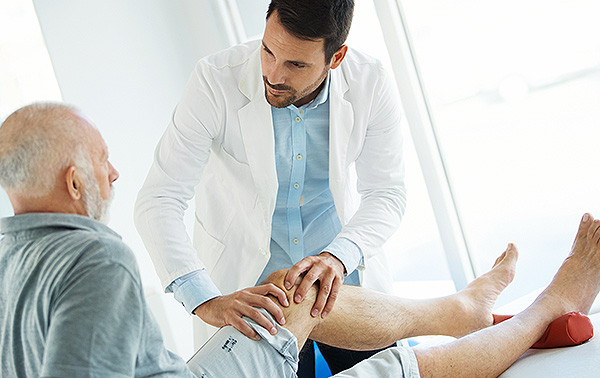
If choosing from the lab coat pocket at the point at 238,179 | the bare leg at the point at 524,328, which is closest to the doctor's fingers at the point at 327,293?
the bare leg at the point at 524,328

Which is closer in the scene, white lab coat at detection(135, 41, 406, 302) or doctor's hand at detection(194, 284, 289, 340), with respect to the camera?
doctor's hand at detection(194, 284, 289, 340)

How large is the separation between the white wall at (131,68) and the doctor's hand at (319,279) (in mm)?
1425

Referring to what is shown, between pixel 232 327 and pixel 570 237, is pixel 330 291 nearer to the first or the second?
pixel 232 327

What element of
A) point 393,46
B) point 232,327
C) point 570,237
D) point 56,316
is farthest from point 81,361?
point 570,237

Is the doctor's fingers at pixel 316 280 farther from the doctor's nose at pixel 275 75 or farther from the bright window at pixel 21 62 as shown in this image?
the bright window at pixel 21 62

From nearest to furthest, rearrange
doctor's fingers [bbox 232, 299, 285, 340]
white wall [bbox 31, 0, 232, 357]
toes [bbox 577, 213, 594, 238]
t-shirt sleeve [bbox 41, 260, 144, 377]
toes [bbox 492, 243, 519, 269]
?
t-shirt sleeve [bbox 41, 260, 144, 377] → doctor's fingers [bbox 232, 299, 285, 340] → toes [bbox 577, 213, 594, 238] → toes [bbox 492, 243, 519, 269] → white wall [bbox 31, 0, 232, 357]

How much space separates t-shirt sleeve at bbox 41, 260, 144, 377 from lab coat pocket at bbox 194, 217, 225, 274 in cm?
84

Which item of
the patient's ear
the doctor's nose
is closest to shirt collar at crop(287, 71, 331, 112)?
the doctor's nose

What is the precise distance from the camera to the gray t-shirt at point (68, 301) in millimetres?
897

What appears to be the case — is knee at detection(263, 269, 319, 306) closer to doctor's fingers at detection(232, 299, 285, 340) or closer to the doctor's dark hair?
Answer: doctor's fingers at detection(232, 299, 285, 340)

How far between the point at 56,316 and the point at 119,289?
0.10m

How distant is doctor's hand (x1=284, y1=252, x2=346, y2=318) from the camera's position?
1.48m

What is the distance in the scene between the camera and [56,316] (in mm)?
903

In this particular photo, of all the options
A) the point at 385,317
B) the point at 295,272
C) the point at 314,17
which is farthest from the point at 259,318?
the point at 314,17
